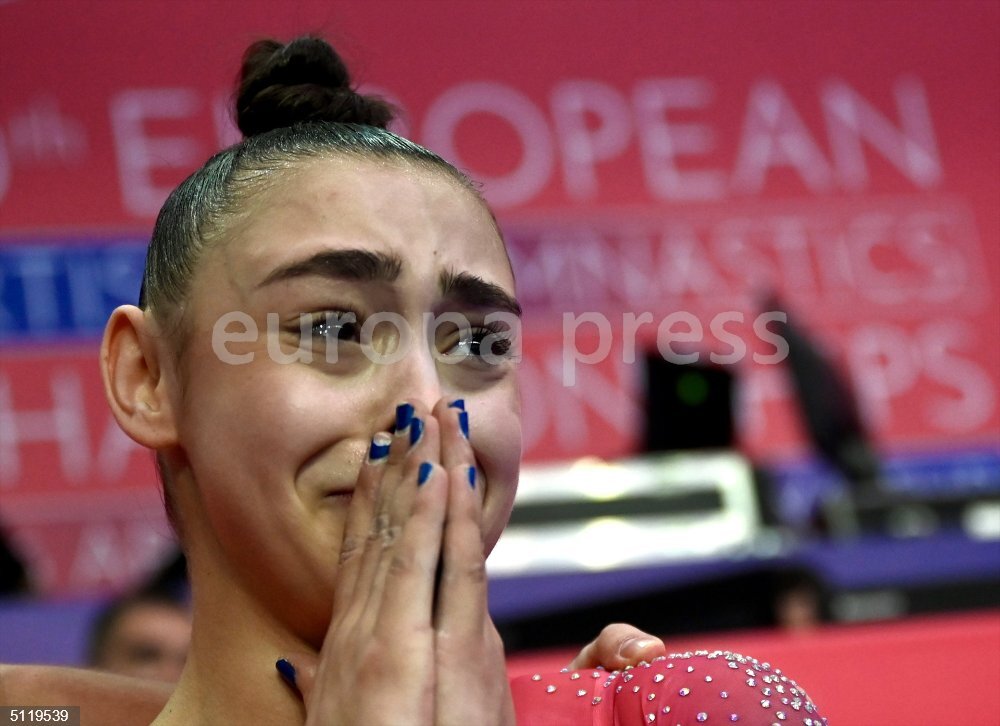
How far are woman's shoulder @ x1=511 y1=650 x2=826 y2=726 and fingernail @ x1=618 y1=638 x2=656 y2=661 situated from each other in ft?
0.10

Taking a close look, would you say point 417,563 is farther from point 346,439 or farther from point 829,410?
point 829,410

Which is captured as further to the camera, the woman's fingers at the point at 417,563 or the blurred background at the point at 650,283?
the blurred background at the point at 650,283

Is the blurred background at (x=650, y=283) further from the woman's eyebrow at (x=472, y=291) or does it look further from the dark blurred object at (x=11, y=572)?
the woman's eyebrow at (x=472, y=291)

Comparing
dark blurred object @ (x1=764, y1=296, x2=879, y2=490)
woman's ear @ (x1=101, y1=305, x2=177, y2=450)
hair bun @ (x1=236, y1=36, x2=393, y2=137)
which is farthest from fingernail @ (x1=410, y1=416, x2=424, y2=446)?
dark blurred object @ (x1=764, y1=296, x2=879, y2=490)

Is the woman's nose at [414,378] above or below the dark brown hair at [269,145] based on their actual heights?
below

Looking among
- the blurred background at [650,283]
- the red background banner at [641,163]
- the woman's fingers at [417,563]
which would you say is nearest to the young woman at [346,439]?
the woman's fingers at [417,563]

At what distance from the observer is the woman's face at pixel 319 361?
85 cm

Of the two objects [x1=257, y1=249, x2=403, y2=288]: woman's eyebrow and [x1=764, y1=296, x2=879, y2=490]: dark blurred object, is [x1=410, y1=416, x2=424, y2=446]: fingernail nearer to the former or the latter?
[x1=257, y1=249, x2=403, y2=288]: woman's eyebrow

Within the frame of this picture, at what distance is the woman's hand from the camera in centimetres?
75

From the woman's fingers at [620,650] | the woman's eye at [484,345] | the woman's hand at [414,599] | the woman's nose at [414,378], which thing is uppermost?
the woman's eye at [484,345]

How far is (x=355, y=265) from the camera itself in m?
0.88

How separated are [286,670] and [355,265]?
31 centimetres

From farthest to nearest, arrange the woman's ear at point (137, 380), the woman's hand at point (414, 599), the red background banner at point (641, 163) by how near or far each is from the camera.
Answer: the red background banner at point (641, 163), the woman's ear at point (137, 380), the woman's hand at point (414, 599)

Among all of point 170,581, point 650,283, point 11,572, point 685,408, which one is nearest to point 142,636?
point 170,581
